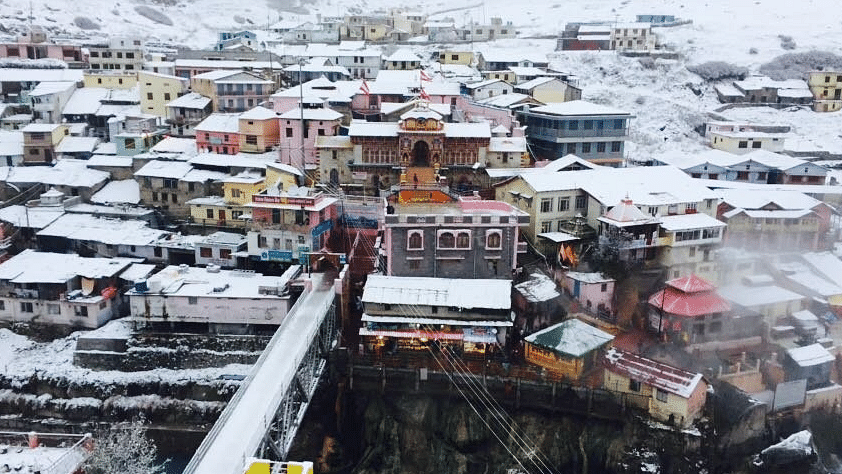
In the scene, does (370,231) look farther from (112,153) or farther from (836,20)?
(836,20)

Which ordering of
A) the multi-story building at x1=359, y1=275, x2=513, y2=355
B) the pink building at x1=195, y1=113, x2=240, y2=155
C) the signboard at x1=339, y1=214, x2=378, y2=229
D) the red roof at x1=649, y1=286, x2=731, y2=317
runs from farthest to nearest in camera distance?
the pink building at x1=195, y1=113, x2=240, y2=155, the signboard at x1=339, y1=214, x2=378, y2=229, the red roof at x1=649, y1=286, x2=731, y2=317, the multi-story building at x1=359, y1=275, x2=513, y2=355

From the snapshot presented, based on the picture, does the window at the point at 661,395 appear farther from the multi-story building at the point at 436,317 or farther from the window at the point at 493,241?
the window at the point at 493,241

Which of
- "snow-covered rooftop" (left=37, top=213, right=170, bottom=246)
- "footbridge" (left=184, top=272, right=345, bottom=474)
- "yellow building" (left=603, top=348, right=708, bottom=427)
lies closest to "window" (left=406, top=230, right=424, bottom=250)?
"footbridge" (left=184, top=272, right=345, bottom=474)

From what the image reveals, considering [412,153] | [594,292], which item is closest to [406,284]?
[594,292]

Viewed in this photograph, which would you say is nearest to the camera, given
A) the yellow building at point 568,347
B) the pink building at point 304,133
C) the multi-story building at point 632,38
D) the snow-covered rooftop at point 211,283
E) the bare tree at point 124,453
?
the bare tree at point 124,453

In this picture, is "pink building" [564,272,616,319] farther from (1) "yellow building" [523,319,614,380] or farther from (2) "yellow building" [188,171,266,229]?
(2) "yellow building" [188,171,266,229]

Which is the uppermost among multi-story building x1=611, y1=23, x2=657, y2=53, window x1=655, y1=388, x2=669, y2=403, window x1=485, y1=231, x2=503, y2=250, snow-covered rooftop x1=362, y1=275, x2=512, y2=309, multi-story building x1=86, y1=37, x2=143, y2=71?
multi-story building x1=611, y1=23, x2=657, y2=53

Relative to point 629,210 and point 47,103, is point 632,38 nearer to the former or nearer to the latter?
point 629,210

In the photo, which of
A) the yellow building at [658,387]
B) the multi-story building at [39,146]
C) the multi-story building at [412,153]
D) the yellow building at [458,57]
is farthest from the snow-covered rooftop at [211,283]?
the yellow building at [458,57]
